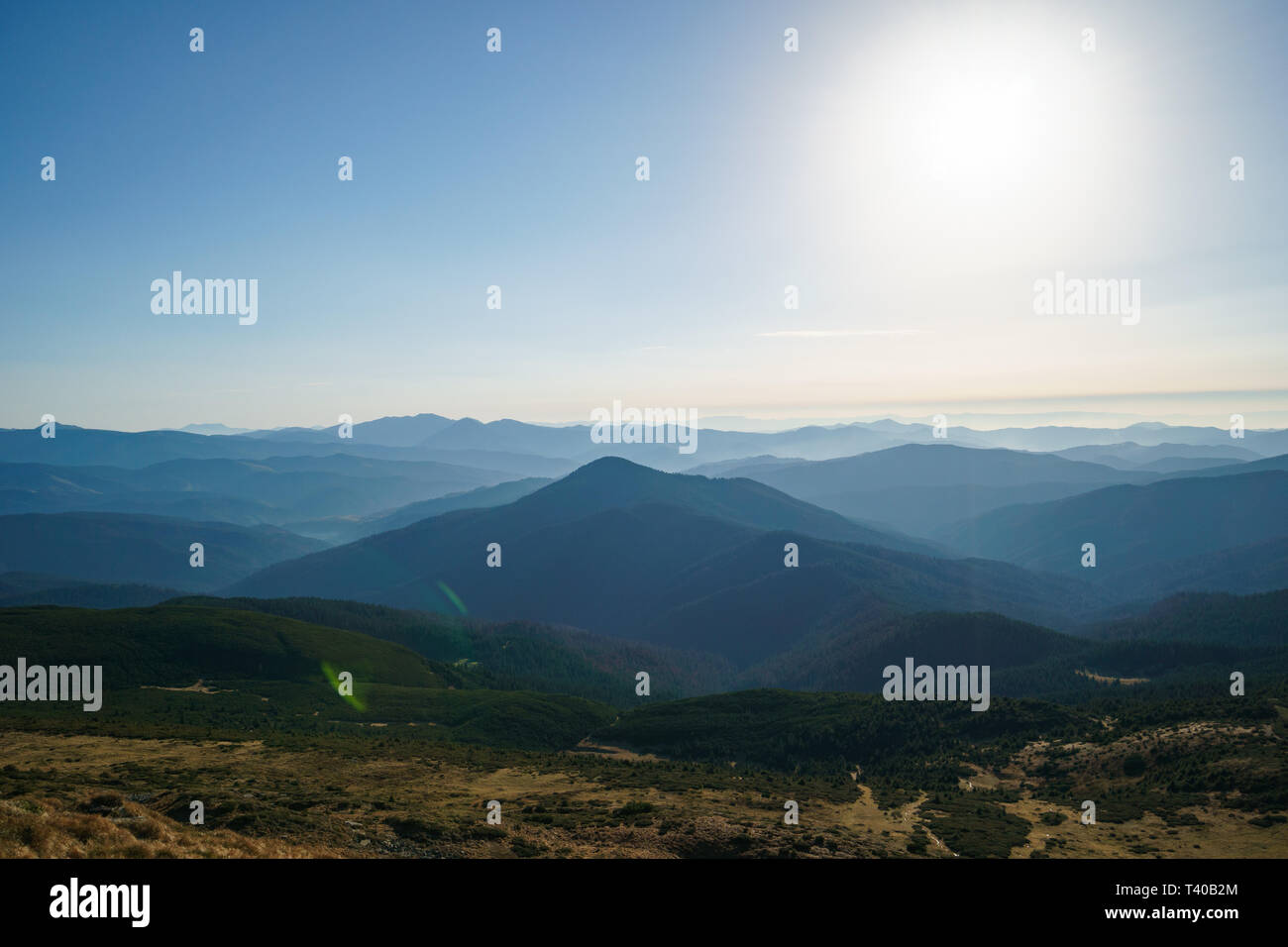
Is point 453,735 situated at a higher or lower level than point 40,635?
lower

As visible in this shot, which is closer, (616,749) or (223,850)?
(223,850)

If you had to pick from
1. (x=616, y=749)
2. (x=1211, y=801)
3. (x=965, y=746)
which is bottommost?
(x=616, y=749)

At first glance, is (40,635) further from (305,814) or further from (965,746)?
(965,746)

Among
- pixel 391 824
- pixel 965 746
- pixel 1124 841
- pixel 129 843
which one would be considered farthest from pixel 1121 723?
pixel 129 843
